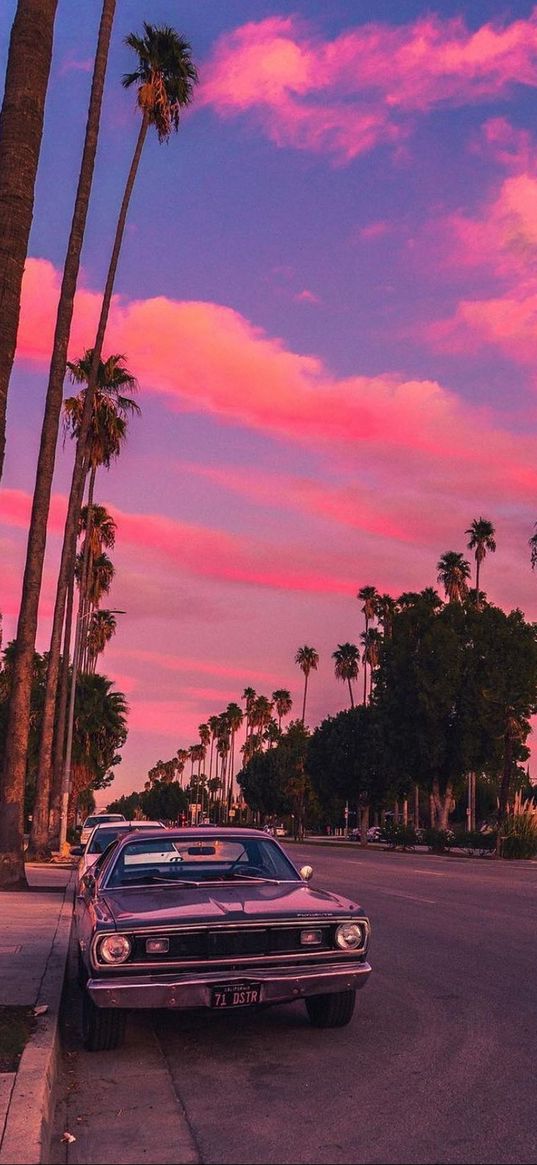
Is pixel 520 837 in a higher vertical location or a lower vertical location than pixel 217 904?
higher

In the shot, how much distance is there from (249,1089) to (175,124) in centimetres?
3176

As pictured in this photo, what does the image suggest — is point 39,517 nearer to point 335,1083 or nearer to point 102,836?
point 102,836

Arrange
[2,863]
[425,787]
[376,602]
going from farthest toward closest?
[376,602], [425,787], [2,863]

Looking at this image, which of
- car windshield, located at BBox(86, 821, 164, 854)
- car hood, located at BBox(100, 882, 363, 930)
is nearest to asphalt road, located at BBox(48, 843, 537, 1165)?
car hood, located at BBox(100, 882, 363, 930)

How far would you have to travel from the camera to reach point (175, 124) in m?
34.0

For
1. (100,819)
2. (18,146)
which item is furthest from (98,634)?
(18,146)

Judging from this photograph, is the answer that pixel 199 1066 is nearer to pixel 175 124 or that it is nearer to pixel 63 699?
pixel 175 124

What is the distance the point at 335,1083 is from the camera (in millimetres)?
6785

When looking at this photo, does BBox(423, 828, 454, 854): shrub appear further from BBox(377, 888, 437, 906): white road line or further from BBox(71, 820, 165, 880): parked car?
BBox(71, 820, 165, 880): parked car

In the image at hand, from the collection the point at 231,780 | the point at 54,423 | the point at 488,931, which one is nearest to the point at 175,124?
the point at 54,423

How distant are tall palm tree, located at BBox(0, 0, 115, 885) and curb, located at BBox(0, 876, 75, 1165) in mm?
12105

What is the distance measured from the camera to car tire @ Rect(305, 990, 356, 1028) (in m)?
8.21

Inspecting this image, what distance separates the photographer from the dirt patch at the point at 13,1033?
22.1 feet

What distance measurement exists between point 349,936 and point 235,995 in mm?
948
